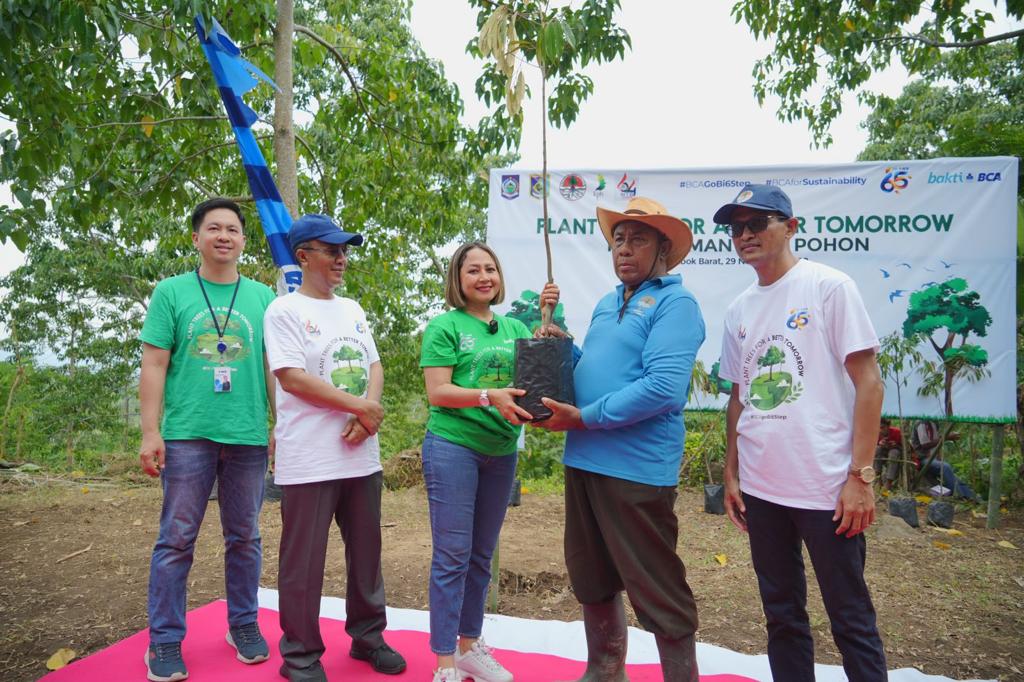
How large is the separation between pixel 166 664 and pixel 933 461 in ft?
18.6

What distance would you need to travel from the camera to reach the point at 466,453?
8.09ft

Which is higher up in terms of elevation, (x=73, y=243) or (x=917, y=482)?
(x=73, y=243)

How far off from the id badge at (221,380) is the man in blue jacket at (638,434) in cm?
118

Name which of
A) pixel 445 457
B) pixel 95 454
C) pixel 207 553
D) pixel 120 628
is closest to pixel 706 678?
pixel 445 457

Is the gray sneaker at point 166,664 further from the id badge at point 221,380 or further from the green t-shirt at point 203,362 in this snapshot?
the id badge at point 221,380

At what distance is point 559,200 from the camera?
424 centimetres

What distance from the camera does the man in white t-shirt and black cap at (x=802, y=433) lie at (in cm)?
199

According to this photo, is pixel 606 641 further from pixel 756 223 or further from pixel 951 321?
pixel 951 321

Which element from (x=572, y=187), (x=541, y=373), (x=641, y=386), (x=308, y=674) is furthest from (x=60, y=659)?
Result: (x=572, y=187)

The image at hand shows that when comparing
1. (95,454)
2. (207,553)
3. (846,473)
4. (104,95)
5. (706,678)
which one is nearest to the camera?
(846,473)

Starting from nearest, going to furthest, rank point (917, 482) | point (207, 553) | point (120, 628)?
point (120, 628)
point (207, 553)
point (917, 482)

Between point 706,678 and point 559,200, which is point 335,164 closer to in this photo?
point 559,200

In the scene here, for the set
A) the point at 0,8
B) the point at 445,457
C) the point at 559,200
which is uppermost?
the point at 0,8

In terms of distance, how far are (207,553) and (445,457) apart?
2782 mm
